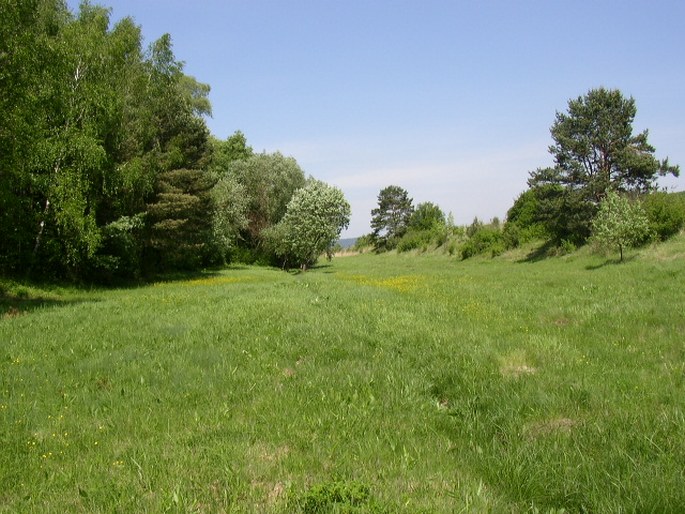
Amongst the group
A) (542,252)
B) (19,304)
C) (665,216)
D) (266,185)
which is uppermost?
(266,185)

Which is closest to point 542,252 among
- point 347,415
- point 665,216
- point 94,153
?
point 665,216

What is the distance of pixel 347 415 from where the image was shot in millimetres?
5516

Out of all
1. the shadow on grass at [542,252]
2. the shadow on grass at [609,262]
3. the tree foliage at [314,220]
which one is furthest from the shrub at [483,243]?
the shadow on grass at [609,262]

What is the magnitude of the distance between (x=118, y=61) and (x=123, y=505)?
26427 millimetres

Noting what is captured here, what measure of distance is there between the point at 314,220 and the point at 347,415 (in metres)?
38.1

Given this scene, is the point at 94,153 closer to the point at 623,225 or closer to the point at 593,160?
the point at 623,225

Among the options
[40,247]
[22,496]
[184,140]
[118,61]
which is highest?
[118,61]

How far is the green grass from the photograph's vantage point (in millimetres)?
3801

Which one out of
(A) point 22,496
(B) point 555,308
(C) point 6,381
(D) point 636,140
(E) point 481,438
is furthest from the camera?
(D) point 636,140

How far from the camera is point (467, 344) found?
29.5 feet

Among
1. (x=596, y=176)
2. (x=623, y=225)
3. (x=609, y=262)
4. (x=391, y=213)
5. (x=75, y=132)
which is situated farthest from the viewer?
(x=391, y=213)

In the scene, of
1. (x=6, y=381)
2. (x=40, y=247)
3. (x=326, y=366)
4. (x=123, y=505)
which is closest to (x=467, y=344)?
(x=326, y=366)

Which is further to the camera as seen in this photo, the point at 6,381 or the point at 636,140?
the point at 636,140

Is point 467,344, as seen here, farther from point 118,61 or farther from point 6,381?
point 118,61
